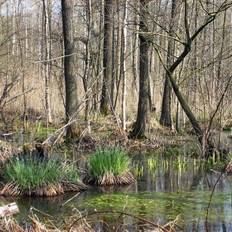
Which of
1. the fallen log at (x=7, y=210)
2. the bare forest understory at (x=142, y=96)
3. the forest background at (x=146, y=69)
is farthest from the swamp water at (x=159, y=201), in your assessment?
the forest background at (x=146, y=69)

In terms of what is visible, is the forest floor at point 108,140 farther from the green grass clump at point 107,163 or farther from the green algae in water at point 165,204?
the green algae in water at point 165,204

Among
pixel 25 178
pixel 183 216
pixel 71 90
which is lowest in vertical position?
pixel 183 216

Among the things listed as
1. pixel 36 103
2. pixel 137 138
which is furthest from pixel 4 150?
pixel 36 103

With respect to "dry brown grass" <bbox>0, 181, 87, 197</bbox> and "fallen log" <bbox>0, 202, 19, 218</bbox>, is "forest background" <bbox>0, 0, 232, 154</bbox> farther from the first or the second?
"fallen log" <bbox>0, 202, 19, 218</bbox>

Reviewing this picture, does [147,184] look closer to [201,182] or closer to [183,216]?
[201,182]

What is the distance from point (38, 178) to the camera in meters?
8.12

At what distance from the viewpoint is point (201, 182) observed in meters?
9.67

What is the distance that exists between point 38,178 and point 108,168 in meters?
1.79

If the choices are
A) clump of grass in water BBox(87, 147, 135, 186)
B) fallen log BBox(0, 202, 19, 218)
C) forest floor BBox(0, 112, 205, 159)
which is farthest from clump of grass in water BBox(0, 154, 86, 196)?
forest floor BBox(0, 112, 205, 159)

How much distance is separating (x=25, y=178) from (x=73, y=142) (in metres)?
5.53

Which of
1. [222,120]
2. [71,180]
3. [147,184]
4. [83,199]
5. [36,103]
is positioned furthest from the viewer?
[36,103]

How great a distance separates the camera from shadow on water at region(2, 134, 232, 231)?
22.1ft

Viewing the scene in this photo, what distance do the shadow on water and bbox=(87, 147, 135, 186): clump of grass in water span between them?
261mm

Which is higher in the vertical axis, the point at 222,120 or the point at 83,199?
the point at 222,120
